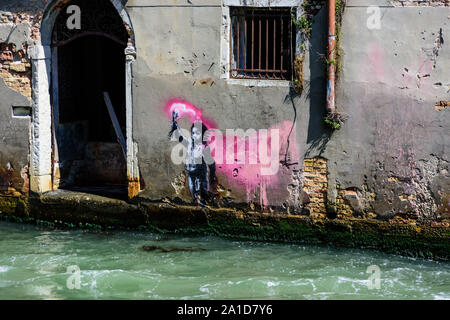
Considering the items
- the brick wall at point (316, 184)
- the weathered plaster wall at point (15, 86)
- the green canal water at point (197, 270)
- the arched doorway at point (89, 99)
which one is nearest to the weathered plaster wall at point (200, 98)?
the brick wall at point (316, 184)

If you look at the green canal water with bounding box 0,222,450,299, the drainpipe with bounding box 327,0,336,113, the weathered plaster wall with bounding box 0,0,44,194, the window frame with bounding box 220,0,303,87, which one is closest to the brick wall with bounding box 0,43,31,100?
the weathered plaster wall with bounding box 0,0,44,194

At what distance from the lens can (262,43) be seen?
8.73 metres

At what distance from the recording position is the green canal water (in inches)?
277

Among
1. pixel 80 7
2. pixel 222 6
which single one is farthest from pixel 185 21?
pixel 80 7

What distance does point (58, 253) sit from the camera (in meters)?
8.37

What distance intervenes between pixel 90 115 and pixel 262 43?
129 inches

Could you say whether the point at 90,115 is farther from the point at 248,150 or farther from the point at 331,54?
the point at 331,54

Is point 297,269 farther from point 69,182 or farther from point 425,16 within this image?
point 69,182

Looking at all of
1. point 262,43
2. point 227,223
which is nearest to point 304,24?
point 262,43

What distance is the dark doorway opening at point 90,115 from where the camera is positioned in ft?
33.1

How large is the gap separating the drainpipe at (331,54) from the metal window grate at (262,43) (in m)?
0.55

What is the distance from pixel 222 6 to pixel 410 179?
298 centimetres

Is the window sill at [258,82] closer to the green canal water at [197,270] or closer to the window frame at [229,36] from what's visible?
the window frame at [229,36]

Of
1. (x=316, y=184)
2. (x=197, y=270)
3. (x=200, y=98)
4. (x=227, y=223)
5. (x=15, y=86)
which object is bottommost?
(x=197, y=270)
